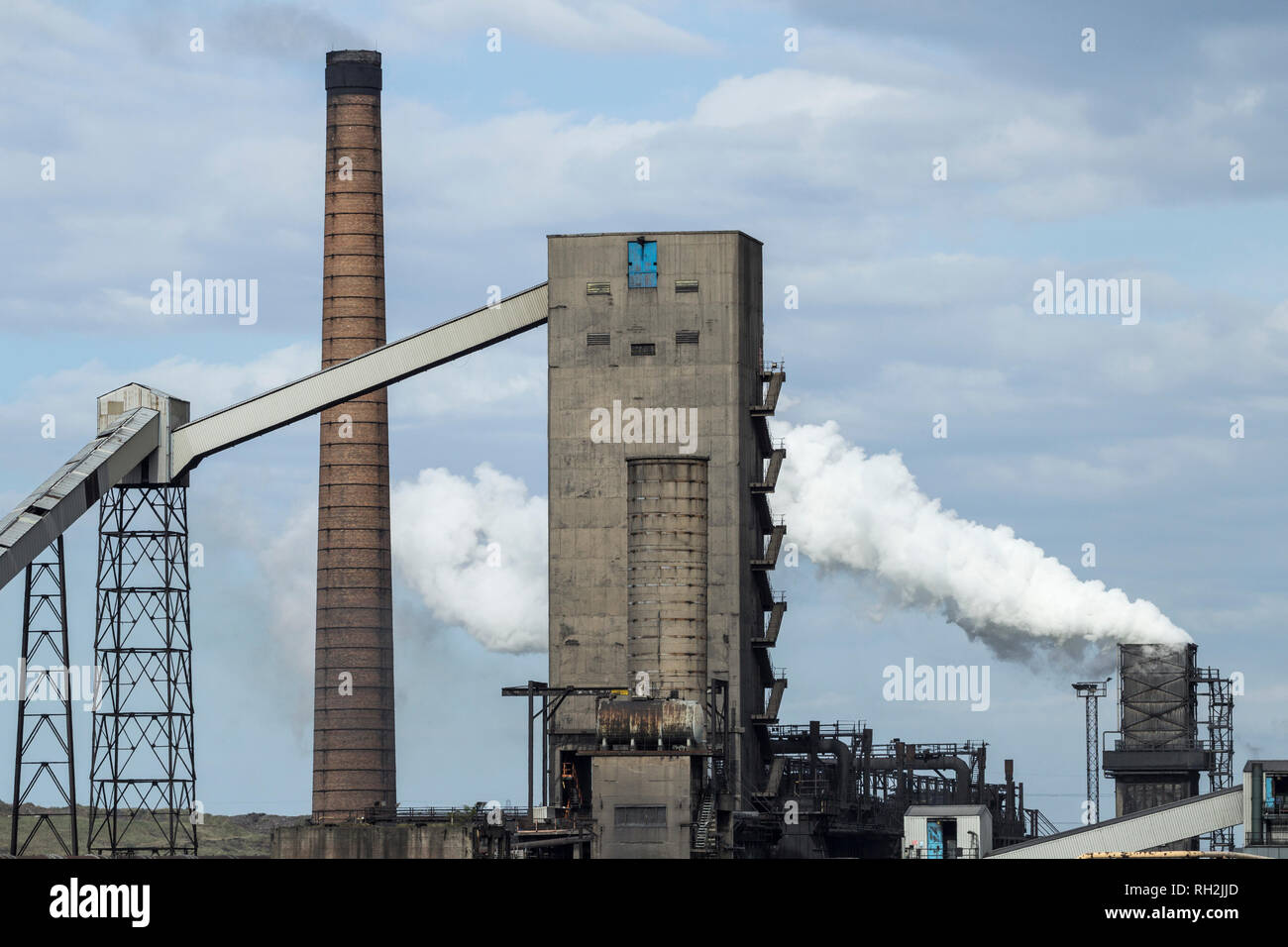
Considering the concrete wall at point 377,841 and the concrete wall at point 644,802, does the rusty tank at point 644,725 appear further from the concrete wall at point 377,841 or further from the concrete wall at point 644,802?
the concrete wall at point 377,841

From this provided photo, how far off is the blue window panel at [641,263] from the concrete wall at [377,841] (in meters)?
24.9

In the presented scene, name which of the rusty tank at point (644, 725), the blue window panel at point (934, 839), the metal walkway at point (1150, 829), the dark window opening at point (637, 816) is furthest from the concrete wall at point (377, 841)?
the metal walkway at point (1150, 829)

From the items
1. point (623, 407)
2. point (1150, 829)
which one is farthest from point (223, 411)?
point (1150, 829)

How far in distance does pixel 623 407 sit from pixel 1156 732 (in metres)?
24.7

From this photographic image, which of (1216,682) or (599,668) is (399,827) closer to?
(599,668)

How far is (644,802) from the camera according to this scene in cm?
6109

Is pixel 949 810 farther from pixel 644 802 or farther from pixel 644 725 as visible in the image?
pixel 644 725

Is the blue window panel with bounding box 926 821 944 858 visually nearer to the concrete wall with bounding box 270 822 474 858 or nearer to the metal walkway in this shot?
the metal walkway

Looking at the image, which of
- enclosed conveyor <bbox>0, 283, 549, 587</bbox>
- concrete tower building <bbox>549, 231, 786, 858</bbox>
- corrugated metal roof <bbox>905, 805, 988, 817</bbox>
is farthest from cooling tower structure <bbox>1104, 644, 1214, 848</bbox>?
enclosed conveyor <bbox>0, 283, 549, 587</bbox>

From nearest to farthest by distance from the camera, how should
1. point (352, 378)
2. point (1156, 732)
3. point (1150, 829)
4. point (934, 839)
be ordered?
point (1150, 829), point (934, 839), point (352, 378), point (1156, 732)

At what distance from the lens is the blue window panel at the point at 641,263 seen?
76.4 metres

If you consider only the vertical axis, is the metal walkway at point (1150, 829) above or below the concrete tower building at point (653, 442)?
below
